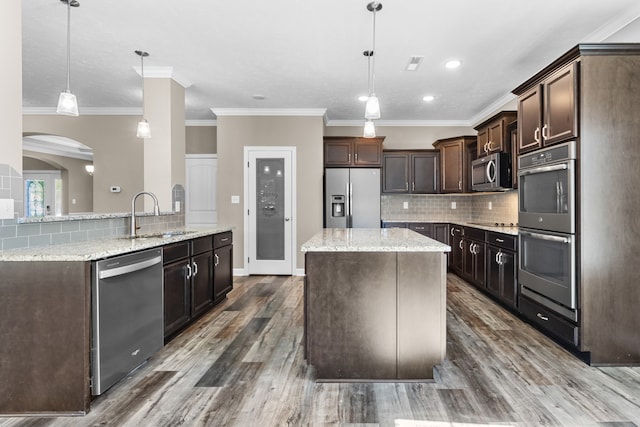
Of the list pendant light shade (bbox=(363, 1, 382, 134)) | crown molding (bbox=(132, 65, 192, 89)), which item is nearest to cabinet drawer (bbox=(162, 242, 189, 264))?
pendant light shade (bbox=(363, 1, 382, 134))

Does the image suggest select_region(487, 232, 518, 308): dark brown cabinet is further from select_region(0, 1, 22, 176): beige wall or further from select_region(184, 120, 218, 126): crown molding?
select_region(184, 120, 218, 126): crown molding

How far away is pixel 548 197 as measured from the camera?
110 inches

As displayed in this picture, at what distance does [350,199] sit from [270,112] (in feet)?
6.07

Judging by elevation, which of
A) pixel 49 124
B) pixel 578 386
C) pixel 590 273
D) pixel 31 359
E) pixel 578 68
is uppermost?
pixel 49 124

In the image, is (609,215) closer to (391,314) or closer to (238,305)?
(391,314)

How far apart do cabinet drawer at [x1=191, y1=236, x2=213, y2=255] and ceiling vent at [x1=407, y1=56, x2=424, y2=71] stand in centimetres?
272

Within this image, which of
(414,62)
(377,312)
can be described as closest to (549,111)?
(414,62)

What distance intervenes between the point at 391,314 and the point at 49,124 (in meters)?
6.20

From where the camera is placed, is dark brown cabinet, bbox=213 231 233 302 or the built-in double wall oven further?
dark brown cabinet, bbox=213 231 233 302

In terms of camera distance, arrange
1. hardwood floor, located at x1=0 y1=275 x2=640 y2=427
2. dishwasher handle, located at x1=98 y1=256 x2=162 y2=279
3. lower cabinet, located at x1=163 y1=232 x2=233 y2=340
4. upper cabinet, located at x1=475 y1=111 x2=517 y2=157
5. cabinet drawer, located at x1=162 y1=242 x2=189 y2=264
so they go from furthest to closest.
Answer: upper cabinet, located at x1=475 y1=111 x2=517 y2=157 → lower cabinet, located at x1=163 y1=232 x2=233 y2=340 → cabinet drawer, located at x1=162 y1=242 x2=189 y2=264 → dishwasher handle, located at x1=98 y1=256 x2=162 y2=279 → hardwood floor, located at x1=0 y1=275 x2=640 y2=427

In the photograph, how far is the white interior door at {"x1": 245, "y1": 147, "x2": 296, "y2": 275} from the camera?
569 centimetres

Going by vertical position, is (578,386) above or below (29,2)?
below

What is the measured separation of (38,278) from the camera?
73.9 inches

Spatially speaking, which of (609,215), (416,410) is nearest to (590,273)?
(609,215)
